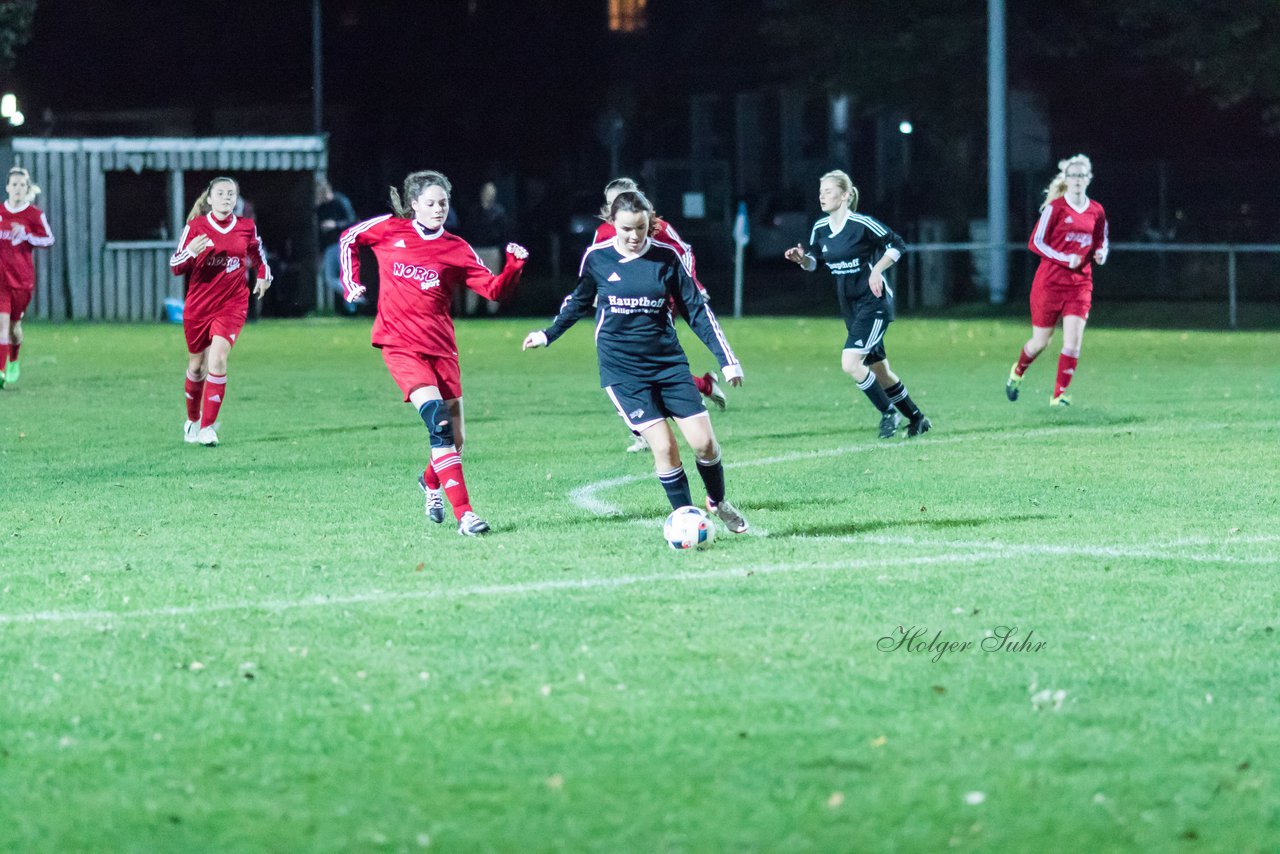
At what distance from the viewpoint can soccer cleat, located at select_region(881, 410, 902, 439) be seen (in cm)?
1420

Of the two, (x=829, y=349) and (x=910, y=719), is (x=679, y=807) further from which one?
(x=829, y=349)

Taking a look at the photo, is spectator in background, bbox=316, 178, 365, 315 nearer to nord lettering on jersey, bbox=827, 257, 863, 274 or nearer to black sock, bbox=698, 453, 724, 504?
nord lettering on jersey, bbox=827, 257, 863, 274

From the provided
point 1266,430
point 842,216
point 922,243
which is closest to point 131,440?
point 842,216

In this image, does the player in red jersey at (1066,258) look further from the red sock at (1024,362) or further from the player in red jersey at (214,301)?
the player in red jersey at (214,301)

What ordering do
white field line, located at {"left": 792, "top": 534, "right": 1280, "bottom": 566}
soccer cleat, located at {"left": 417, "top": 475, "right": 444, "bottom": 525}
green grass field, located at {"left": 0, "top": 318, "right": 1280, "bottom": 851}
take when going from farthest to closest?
soccer cleat, located at {"left": 417, "top": 475, "right": 444, "bottom": 525}
white field line, located at {"left": 792, "top": 534, "right": 1280, "bottom": 566}
green grass field, located at {"left": 0, "top": 318, "right": 1280, "bottom": 851}

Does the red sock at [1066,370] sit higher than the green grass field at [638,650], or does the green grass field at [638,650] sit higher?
the red sock at [1066,370]

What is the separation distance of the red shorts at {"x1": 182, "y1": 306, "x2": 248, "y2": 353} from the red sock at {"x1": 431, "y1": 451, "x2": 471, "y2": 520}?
4868 millimetres

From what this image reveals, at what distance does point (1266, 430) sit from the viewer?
564 inches

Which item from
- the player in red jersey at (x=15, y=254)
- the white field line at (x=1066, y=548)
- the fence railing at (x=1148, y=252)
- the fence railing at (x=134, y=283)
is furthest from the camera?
the fence railing at (x=134, y=283)

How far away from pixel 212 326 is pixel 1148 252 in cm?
2099

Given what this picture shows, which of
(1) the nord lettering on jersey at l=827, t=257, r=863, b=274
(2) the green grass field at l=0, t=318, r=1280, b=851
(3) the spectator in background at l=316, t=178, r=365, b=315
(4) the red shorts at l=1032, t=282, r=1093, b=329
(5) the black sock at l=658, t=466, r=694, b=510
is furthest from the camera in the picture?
(3) the spectator in background at l=316, t=178, r=365, b=315

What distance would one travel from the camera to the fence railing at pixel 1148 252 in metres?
28.1

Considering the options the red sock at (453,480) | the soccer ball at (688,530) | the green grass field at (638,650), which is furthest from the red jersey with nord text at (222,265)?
the soccer ball at (688,530)

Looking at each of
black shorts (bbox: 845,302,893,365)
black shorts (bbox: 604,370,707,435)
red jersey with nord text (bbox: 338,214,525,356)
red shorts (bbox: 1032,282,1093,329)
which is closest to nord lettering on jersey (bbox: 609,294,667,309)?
black shorts (bbox: 604,370,707,435)
